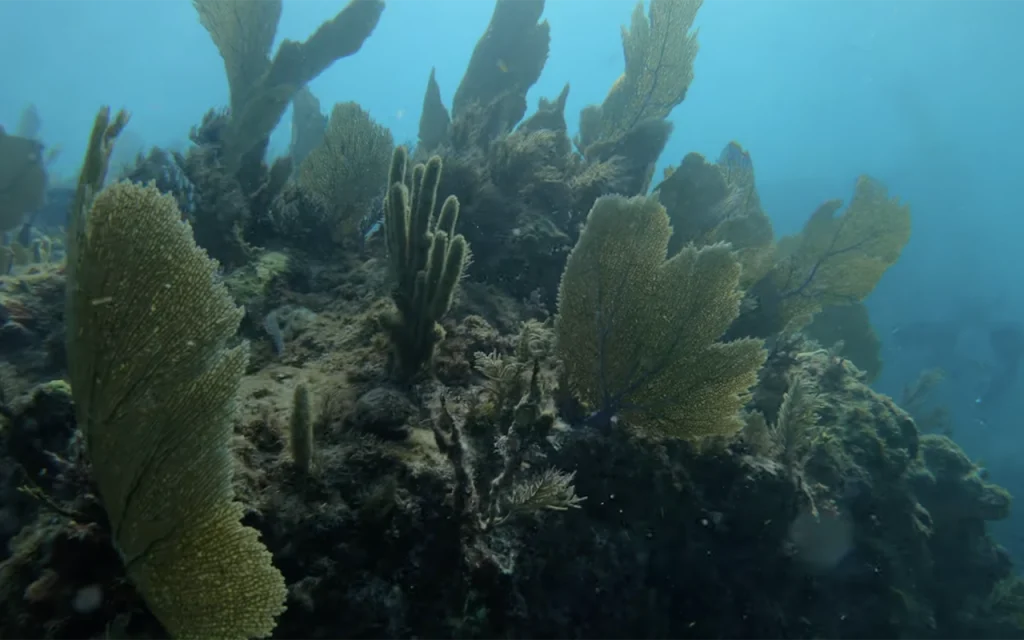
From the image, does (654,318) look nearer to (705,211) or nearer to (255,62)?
(705,211)

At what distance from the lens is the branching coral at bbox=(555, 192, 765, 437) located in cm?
368

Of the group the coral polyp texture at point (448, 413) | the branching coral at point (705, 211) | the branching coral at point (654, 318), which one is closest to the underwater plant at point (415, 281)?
the coral polyp texture at point (448, 413)

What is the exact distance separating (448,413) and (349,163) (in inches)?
184

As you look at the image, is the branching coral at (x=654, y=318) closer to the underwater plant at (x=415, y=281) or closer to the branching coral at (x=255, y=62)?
the underwater plant at (x=415, y=281)

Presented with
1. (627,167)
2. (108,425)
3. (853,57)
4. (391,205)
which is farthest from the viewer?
(853,57)

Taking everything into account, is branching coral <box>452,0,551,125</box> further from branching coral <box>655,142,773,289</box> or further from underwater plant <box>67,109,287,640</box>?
underwater plant <box>67,109,287,640</box>

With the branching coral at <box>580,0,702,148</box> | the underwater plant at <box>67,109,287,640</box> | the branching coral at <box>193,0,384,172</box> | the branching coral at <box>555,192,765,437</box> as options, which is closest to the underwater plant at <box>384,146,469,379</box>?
the branching coral at <box>555,192,765,437</box>

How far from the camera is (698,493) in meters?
4.13

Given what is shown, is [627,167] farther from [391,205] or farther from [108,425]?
[108,425]

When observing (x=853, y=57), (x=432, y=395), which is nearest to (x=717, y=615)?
(x=432, y=395)

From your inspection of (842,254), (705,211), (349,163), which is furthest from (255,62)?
(842,254)

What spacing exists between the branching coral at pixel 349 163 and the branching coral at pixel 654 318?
390cm

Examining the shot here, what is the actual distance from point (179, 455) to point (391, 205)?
2.21m

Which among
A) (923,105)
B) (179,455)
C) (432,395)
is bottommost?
(179,455)
